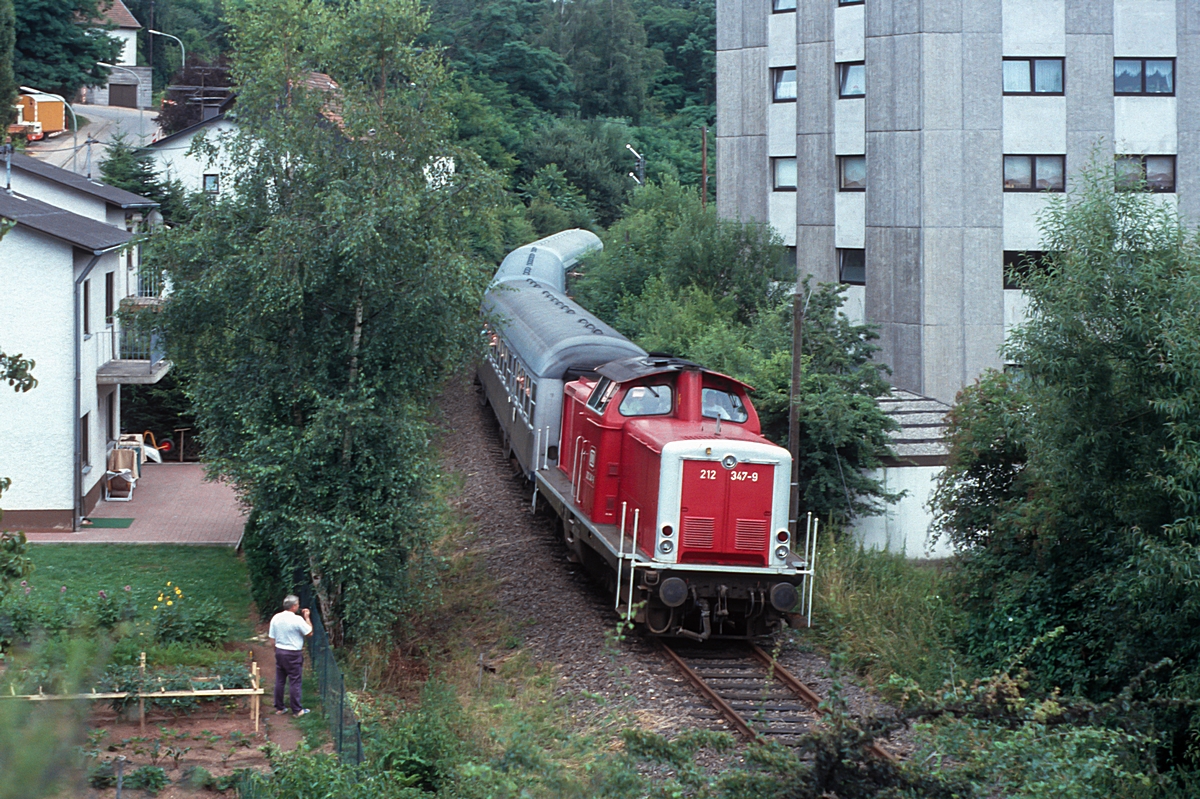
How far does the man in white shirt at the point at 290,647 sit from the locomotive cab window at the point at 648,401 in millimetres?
4937

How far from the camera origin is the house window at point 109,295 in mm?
23000

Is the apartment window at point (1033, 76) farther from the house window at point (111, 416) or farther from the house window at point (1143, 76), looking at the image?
the house window at point (111, 416)

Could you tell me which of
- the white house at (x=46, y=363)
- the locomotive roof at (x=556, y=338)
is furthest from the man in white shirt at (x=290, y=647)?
the white house at (x=46, y=363)

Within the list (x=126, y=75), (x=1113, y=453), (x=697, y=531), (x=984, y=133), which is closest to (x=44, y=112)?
(x=126, y=75)

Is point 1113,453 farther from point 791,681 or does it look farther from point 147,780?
point 147,780

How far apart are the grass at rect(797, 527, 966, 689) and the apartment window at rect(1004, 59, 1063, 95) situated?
14275 mm

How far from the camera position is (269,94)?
13664 millimetres

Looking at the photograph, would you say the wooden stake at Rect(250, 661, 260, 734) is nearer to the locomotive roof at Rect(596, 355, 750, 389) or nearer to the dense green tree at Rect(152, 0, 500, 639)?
the dense green tree at Rect(152, 0, 500, 639)

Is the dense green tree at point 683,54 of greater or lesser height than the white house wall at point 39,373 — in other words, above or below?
above

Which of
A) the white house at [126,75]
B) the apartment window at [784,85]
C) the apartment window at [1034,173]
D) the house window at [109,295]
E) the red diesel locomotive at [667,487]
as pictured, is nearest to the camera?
the red diesel locomotive at [667,487]

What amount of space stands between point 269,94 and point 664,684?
8407mm

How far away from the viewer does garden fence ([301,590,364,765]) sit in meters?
10.0

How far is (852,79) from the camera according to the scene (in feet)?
94.1

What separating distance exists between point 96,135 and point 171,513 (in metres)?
39.8
